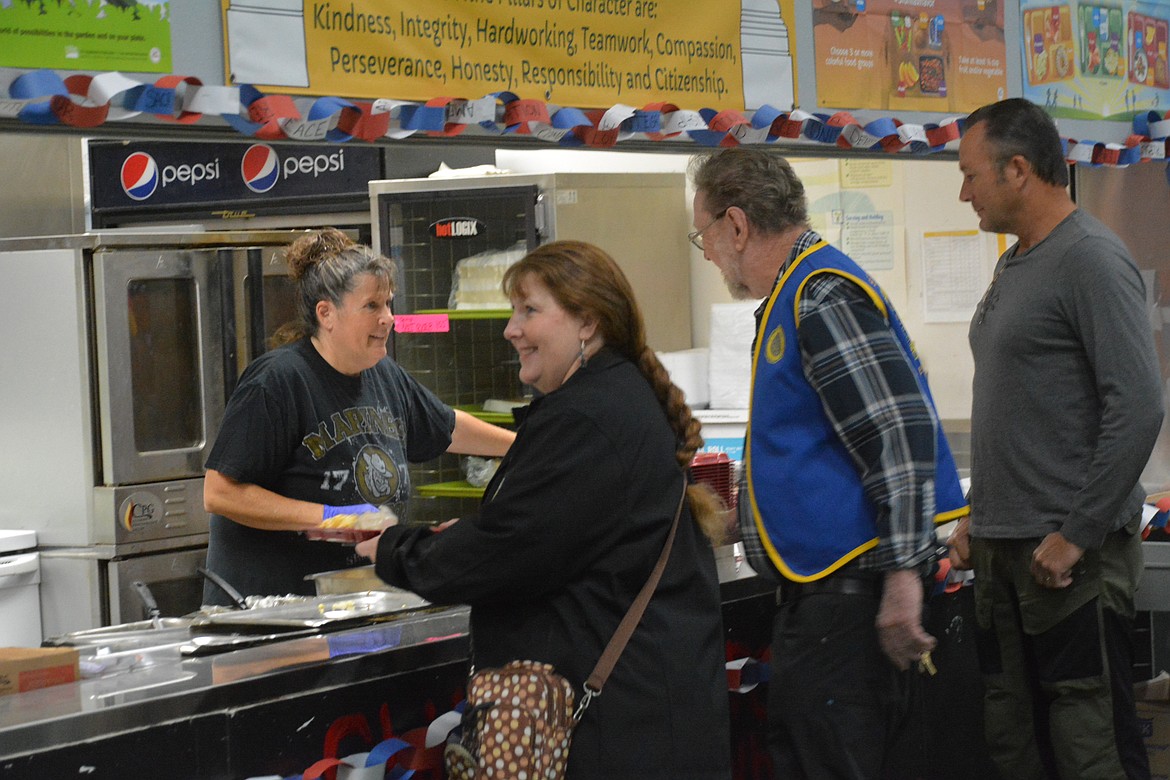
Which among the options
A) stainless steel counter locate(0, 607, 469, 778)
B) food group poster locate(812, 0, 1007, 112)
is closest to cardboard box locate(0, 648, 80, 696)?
stainless steel counter locate(0, 607, 469, 778)

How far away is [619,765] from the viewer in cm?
226

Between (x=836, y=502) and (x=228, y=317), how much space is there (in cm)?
345

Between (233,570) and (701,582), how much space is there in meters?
1.69

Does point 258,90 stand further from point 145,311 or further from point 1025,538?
point 145,311

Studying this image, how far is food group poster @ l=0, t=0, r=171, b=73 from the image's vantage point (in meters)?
2.32

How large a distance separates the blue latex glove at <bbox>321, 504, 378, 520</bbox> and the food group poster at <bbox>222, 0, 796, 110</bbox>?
1.09m

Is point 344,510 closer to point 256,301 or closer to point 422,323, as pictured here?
point 422,323

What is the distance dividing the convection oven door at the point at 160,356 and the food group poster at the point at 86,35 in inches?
105

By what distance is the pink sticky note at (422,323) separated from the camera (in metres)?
4.95

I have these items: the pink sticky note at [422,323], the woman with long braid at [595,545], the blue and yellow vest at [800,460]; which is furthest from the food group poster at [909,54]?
the pink sticky note at [422,323]

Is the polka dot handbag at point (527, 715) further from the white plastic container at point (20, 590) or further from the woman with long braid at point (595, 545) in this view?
the white plastic container at point (20, 590)

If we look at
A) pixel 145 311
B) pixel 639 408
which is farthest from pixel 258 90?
pixel 145 311

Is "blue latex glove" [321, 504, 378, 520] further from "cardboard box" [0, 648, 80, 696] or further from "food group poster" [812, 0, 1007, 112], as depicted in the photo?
"food group poster" [812, 0, 1007, 112]

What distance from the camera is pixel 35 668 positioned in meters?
2.35
